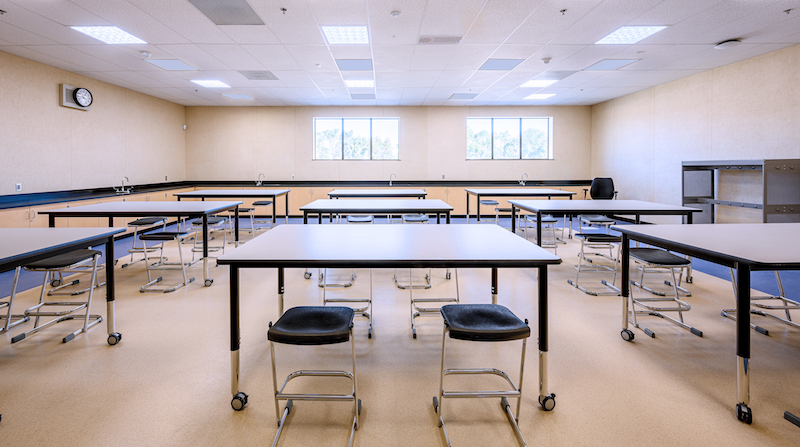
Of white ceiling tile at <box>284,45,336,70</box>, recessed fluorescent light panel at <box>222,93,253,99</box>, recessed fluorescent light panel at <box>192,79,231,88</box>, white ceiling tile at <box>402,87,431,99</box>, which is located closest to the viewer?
white ceiling tile at <box>284,45,336,70</box>

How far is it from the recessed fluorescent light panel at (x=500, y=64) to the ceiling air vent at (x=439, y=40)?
112 cm

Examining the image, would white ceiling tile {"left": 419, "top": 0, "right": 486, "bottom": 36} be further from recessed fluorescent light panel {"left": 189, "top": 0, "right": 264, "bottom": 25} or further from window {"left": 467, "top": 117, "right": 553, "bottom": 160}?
window {"left": 467, "top": 117, "right": 553, "bottom": 160}

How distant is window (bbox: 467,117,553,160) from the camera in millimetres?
10508

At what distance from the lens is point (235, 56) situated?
5.78 m

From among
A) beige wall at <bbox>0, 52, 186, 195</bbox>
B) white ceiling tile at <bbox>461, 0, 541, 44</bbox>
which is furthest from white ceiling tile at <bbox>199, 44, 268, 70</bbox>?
white ceiling tile at <bbox>461, 0, 541, 44</bbox>

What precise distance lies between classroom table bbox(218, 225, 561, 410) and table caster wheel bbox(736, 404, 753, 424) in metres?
0.87

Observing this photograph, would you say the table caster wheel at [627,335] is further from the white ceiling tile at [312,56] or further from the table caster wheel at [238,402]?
the white ceiling tile at [312,56]

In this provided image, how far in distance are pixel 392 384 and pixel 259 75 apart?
6.40 metres

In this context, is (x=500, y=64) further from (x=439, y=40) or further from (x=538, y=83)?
(x=538, y=83)

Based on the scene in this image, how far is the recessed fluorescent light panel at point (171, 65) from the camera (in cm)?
598

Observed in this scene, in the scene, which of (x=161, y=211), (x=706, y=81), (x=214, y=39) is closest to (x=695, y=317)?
(x=161, y=211)

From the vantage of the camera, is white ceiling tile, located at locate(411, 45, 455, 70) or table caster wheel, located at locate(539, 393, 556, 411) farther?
white ceiling tile, located at locate(411, 45, 455, 70)

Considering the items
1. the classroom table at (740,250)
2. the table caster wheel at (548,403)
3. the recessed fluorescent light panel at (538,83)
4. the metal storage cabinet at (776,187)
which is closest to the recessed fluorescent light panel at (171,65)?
the recessed fluorescent light panel at (538,83)

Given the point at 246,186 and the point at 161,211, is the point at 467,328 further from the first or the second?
the point at 246,186
